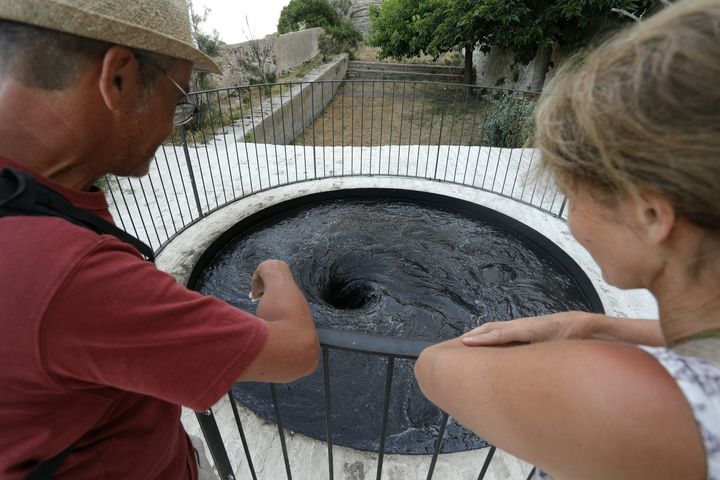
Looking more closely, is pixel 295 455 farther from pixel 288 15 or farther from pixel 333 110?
pixel 288 15

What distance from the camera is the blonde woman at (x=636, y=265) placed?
1.44 feet

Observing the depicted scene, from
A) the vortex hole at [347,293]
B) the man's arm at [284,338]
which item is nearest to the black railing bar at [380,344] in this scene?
the man's arm at [284,338]

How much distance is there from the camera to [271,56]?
13.8 meters

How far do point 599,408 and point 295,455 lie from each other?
2304mm

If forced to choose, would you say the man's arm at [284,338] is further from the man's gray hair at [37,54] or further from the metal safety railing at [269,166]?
the metal safety railing at [269,166]

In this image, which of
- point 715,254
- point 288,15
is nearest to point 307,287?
point 715,254

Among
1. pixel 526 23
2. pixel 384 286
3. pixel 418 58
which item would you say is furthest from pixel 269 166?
pixel 418 58

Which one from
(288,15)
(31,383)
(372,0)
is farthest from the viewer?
(372,0)

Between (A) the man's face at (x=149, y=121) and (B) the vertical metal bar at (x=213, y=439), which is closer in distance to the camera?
(A) the man's face at (x=149, y=121)

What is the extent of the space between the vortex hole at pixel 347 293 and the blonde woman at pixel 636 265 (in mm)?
3685

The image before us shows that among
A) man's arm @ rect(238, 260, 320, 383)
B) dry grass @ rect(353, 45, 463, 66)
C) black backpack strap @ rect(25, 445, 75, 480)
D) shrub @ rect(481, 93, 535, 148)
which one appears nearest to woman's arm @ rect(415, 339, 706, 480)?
man's arm @ rect(238, 260, 320, 383)

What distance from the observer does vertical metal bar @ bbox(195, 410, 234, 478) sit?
1.24 m

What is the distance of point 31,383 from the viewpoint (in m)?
0.63

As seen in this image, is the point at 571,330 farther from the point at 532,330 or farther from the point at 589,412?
the point at 589,412
